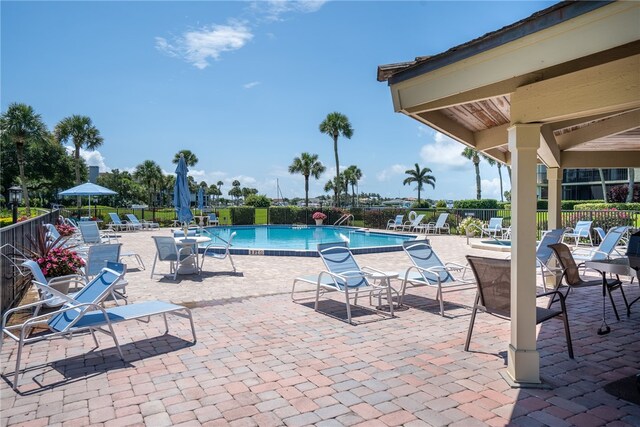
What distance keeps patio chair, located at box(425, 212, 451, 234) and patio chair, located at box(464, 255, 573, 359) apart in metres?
16.1

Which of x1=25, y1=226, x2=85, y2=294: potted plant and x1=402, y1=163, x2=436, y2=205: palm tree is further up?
x1=402, y1=163, x2=436, y2=205: palm tree

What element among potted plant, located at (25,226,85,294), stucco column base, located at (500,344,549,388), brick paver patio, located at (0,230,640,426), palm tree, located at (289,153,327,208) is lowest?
brick paver patio, located at (0,230,640,426)

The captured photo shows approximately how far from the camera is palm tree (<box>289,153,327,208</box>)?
39875 mm

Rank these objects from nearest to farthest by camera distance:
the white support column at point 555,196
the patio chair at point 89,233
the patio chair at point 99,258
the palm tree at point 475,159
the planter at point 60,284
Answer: the planter at point 60,284 → the patio chair at point 99,258 → the white support column at point 555,196 → the patio chair at point 89,233 → the palm tree at point 475,159

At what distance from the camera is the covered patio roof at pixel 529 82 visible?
2402 millimetres

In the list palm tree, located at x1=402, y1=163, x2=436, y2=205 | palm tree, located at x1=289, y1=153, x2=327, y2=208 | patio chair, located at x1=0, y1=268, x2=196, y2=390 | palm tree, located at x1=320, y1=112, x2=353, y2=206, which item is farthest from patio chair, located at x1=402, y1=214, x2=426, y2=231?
palm tree, located at x1=402, y1=163, x2=436, y2=205

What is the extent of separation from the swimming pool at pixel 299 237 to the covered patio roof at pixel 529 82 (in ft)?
30.8

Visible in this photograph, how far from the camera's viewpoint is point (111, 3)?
354 inches

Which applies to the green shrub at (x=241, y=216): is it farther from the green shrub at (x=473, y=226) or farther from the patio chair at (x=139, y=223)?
the green shrub at (x=473, y=226)

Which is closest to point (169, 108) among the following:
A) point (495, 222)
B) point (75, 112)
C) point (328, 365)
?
point (75, 112)

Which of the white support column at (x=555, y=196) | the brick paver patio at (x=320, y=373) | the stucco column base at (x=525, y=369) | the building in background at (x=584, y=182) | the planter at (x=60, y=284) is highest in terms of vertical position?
the building in background at (x=584, y=182)

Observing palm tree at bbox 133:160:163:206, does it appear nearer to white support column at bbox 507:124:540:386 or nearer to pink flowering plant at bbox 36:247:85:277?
pink flowering plant at bbox 36:247:85:277

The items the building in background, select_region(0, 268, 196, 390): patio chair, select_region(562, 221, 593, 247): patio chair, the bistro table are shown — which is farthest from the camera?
the building in background

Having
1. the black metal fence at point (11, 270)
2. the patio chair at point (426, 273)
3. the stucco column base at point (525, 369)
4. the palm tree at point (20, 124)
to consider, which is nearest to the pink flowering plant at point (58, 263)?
the black metal fence at point (11, 270)
